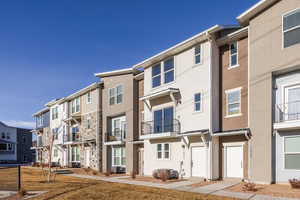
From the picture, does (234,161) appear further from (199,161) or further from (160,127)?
(160,127)

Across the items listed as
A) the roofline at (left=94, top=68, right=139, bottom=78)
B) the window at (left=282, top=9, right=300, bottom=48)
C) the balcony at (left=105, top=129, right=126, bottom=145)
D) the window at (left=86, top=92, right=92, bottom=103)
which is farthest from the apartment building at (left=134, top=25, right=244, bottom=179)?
the window at (left=86, top=92, right=92, bottom=103)

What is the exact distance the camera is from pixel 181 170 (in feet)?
68.1

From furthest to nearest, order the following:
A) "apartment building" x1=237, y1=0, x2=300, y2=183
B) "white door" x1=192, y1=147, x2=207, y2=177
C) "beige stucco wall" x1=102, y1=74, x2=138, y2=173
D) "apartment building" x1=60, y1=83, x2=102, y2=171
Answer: "apartment building" x1=60, y1=83, x2=102, y2=171 → "beige stucco wall" x1=102, y1=74, x2=138, y2=173 → "white door" x1=192, y1=147, x2=207, y2=177 → "apartment building" x1=237, y1=0, x2=300, y2=183

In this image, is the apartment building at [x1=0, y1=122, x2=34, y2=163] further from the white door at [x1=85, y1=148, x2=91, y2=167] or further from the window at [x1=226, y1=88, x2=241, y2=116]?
the window at [x1=226, y1=88, x2=241, y2=116]

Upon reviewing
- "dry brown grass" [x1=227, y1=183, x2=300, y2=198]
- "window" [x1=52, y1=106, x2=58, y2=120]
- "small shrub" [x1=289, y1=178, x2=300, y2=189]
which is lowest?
"dry brown grass" [x1=227, y1=183, x2=300, y2=198]

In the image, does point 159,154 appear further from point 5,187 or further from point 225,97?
point 5,187

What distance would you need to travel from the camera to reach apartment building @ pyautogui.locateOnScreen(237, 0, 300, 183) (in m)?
14.8

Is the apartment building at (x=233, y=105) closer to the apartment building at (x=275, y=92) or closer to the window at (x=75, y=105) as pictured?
the apartment building at (x=275, y=92)

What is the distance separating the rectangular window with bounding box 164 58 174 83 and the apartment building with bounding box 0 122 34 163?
5289 centimetres

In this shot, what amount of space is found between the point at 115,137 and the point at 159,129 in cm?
742

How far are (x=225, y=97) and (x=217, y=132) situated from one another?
2.34 m

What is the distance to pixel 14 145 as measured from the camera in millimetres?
65688

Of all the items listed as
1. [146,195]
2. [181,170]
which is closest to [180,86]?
[181,170]

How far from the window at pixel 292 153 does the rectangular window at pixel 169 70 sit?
9934 millimetres
